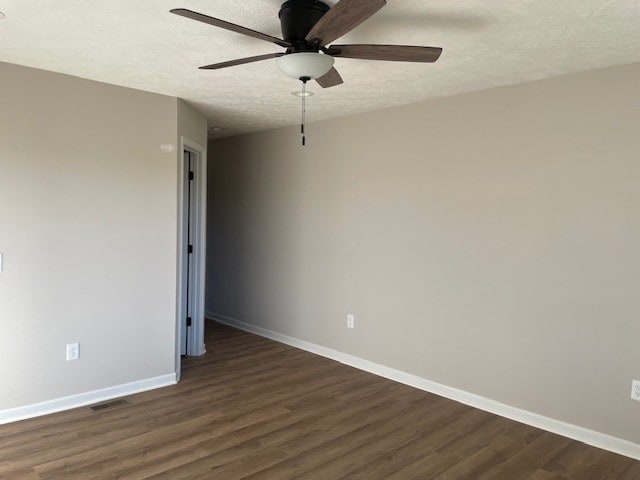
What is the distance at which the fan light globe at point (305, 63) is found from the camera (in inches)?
80.5

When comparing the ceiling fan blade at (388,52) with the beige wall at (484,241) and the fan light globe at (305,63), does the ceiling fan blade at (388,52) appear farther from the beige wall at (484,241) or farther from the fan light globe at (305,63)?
the beige wall at (484,241)

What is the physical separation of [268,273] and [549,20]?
3.91 m

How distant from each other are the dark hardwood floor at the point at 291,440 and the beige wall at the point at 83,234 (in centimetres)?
33

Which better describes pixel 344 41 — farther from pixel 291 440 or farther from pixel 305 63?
pixel 291 440

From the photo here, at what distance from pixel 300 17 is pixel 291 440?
247 cm

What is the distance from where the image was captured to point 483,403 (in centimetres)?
354

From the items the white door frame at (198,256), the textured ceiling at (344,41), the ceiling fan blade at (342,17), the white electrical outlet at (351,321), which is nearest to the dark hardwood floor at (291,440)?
the white electrical outlet at (351,321)

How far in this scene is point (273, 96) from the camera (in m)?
3.79

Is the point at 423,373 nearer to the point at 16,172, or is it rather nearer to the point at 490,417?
the point at 490,417

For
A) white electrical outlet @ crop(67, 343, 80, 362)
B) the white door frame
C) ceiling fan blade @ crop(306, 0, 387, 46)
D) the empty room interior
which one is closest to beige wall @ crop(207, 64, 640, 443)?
the empty room interior

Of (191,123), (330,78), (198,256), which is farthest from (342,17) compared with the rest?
(198,256)

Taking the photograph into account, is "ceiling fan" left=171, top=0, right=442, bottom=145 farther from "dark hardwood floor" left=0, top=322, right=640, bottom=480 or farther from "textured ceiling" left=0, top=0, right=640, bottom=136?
"dark hardwood floor" left=0, top=322, right=640, bottom=480

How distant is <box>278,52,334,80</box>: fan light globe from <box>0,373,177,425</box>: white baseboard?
284 cm

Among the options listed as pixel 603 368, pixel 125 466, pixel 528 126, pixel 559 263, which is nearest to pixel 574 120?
pixel 528 126
